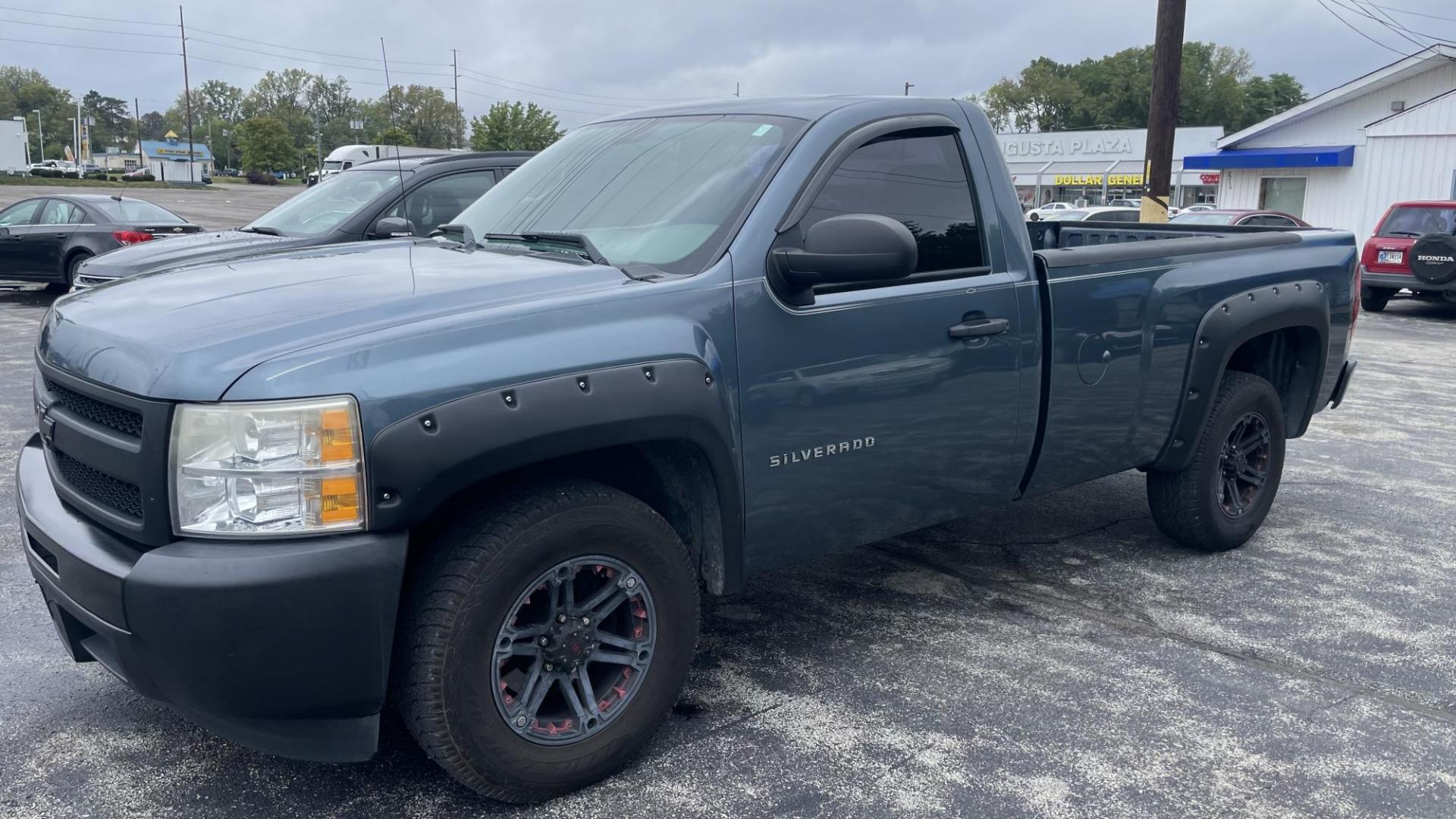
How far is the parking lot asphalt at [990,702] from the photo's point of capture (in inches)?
119

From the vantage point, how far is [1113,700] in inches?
144

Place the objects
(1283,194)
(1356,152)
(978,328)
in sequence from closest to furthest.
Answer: (978,328)
(1356,152)
(1283,194)

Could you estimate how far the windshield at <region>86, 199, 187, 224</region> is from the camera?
591 inches

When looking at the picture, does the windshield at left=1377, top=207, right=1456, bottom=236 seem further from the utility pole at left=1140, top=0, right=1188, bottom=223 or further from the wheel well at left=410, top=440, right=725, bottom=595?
the wheel well at left=410, top=440, right=725, bottom=595

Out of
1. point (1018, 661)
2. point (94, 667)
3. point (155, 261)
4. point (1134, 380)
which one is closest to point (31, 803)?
point (94, 667)

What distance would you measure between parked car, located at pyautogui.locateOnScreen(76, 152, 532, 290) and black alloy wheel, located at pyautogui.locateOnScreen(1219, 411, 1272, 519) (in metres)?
5.69

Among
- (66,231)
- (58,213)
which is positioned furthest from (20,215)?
(66,231)

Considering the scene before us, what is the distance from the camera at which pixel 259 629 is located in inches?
96.4

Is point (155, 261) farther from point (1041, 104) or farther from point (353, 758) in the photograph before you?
point (1041, 104)

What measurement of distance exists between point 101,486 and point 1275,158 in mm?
34758

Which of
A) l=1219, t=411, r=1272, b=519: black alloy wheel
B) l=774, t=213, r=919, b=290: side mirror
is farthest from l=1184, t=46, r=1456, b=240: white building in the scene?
l=774, t=213, r=919, b=290: side mirror

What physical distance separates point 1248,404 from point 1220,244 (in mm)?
729

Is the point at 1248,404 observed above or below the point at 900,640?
above

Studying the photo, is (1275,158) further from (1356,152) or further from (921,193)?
(921,193)
